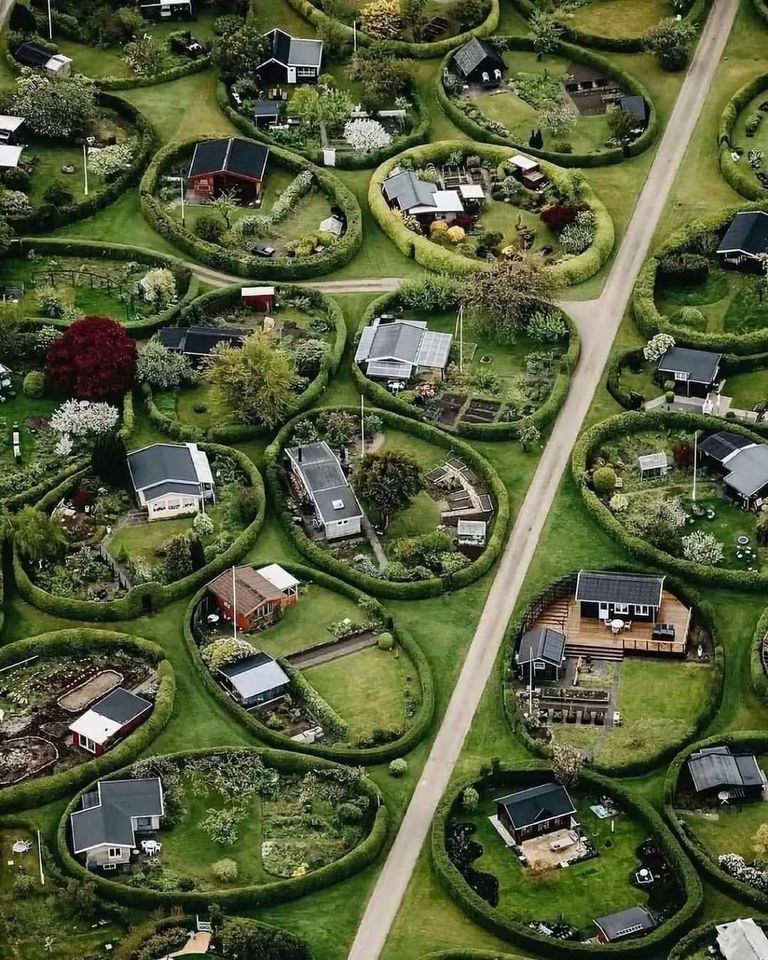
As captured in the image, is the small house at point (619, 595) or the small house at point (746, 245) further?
the small house at point (746, 245)

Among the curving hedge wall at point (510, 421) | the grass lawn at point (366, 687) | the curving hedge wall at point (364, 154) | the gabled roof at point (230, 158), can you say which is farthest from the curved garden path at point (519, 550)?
the gabled roof at point (230, 158)

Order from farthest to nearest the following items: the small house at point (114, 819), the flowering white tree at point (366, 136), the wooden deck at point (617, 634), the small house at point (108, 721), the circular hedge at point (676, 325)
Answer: the flowering white tree at point (366, 136)
the circular hedge at point (676, 325)
the wooden deck at point (617, 634)
the small house at point (108, 721)
the small house at point (114, 819)

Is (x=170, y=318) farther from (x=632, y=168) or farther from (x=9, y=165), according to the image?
(x=632, y=168)

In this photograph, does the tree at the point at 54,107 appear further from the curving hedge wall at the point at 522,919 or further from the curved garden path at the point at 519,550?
the curving hedge wall at the point at 522,919

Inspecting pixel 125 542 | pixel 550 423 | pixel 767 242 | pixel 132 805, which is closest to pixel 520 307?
pixel 550 423

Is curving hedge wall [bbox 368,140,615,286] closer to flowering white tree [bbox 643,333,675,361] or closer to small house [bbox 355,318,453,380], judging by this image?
small house [bbox 355,318,453,380]

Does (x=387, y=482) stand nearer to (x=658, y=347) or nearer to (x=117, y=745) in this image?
(x=658, y=347)
